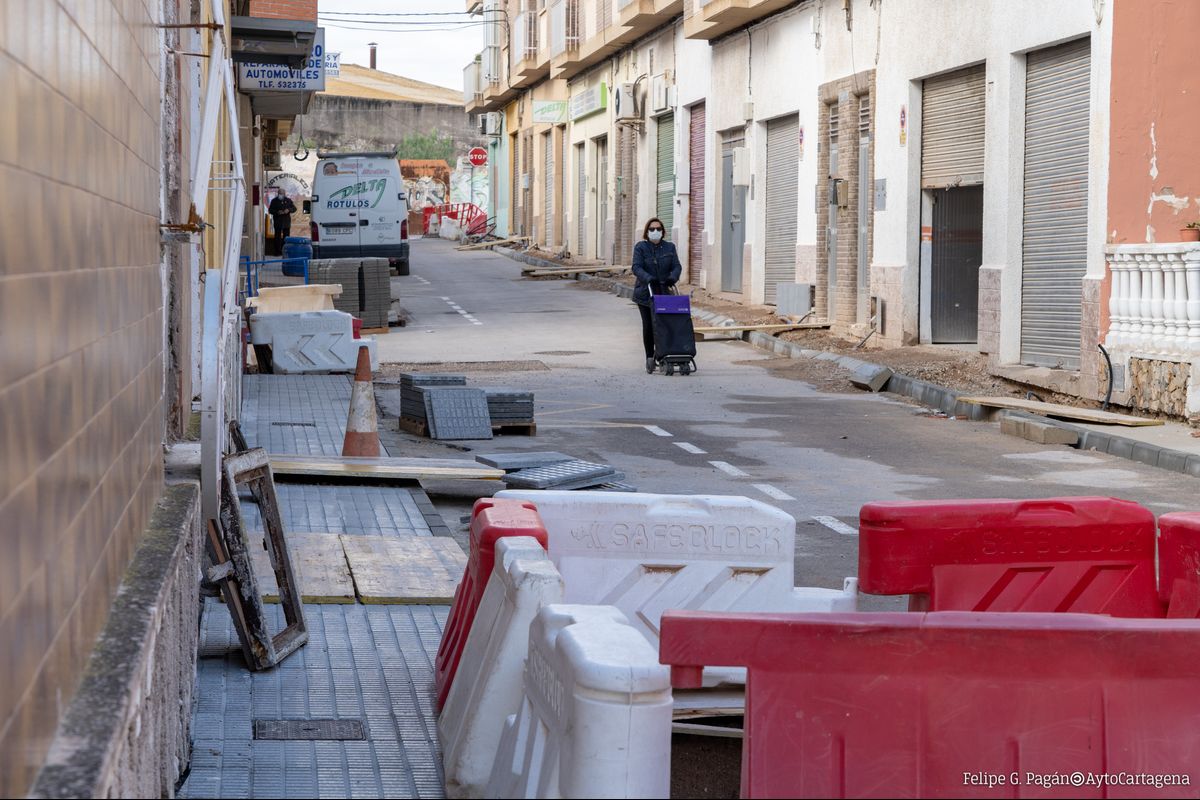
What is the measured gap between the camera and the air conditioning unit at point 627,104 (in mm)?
39156

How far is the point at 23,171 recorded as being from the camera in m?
2.38

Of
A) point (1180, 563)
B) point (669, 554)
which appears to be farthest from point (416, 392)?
point (1180, 563)

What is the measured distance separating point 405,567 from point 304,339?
11.0 metres

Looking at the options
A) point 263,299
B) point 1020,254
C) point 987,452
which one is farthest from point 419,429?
point 1020,254

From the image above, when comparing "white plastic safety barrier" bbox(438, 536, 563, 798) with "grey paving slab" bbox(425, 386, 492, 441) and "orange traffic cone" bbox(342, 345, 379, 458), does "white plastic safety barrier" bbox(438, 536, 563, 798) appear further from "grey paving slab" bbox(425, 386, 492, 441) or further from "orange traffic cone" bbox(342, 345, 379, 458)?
"grey paving slab" bbox(425, 386, 492, 441)

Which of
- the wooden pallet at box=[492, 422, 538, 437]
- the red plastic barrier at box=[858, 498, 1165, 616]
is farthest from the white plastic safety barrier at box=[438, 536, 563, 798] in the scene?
the wooden pallet at box=[492, 422, 538, 437]

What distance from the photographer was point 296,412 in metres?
14.6

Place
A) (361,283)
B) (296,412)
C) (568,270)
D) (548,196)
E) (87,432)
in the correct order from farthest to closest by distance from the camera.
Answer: (548,196) → (568,270) → (361,283) → (296,412) → (87,432)

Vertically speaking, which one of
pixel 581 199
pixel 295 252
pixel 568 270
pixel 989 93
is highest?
pixel 989 93

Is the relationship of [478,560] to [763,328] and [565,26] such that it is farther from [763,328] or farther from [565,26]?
[565,26]

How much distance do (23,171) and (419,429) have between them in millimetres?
11291

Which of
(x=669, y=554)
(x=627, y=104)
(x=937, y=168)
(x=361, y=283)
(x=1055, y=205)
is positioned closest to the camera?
(x=669, y=554)

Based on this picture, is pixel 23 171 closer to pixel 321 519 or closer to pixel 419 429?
pixel 321 519

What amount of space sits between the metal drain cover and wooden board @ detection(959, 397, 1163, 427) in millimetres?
10303
